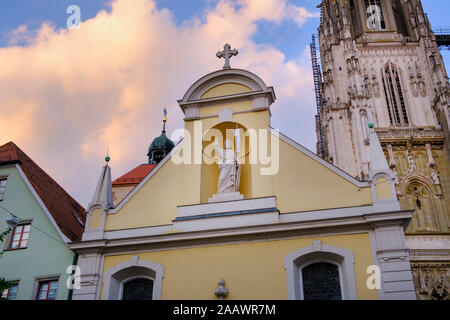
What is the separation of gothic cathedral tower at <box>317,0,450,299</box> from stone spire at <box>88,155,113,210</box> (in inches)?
813

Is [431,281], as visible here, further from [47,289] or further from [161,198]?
[47,289]

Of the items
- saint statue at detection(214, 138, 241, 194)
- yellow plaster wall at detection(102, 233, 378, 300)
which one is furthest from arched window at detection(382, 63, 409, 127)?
yellow plaster wall at detection(102, 233, 378, 300)

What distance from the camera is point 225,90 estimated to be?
1375 centimetres

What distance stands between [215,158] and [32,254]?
18.0ft

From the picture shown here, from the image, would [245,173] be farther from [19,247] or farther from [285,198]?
[19,247]

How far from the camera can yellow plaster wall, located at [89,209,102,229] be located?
12383mm

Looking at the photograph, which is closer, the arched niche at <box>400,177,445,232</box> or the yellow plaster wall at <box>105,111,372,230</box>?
the yellow plaster wall at <box>105,111,372,230</box>

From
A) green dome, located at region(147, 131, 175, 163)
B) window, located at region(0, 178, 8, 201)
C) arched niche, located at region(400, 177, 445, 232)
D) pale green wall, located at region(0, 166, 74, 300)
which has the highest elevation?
green dome, located at region(147, 131, 175, 163)

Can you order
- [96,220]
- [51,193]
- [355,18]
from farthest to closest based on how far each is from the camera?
[355,18], [51,193], [96,220]

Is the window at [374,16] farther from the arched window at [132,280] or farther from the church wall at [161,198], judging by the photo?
the arched window at [132,280]

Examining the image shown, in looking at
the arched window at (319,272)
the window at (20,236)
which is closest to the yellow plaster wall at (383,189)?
the arched window at (319,272)

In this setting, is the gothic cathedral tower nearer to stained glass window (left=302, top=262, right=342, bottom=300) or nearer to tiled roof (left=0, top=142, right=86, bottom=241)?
stained glass window (left=302, top=262, right=342, bottom=300)

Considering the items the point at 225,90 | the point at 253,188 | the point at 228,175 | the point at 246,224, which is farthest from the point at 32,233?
the point at 225,90
